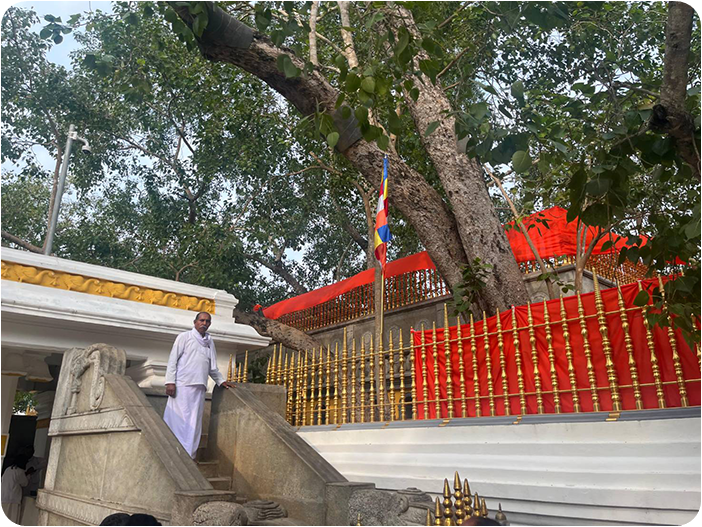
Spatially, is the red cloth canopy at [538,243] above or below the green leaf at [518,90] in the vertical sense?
above

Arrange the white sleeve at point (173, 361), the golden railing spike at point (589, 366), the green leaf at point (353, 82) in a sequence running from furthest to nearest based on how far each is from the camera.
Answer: the white sleeve at point (173, 361) < the golden railing spike at point (589, 366) < the green leaf at point (353, 82)

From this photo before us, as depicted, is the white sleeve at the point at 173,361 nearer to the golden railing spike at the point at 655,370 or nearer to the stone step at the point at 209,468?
the stone step at the point at 209,468

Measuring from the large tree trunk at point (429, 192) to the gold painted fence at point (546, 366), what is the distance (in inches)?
51.9

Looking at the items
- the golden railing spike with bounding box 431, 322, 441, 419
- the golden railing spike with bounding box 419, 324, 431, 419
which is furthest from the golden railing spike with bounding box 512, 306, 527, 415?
the golden railing spike with bounding box 419, 324, 431, 419

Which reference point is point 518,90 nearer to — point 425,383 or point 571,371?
point 571,371

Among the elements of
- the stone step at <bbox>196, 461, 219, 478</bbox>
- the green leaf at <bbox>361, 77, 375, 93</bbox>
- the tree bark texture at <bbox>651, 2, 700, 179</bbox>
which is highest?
the green leaf at <bbox>361, 77, 375, 93</bbox>

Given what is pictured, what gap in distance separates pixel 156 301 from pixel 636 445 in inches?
228

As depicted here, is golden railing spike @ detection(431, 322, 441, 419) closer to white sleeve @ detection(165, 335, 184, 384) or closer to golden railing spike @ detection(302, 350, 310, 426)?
golden railing spike @ detection(302, 350, 310, 426)

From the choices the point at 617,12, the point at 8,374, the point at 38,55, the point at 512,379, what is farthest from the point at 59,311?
the point at 38,55

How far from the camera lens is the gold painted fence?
4172 millimetres

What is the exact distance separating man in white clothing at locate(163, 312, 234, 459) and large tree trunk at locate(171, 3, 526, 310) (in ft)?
10.2

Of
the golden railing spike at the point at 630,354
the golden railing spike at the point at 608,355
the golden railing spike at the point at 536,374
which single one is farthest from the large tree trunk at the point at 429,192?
the golden railing spike at the point at 630,354

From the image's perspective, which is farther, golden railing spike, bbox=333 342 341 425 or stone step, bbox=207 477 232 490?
golden railing spike, bbox=333 342 341 425

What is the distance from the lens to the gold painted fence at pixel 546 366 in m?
4.17
